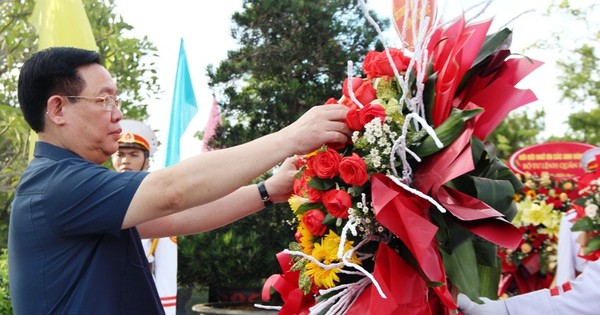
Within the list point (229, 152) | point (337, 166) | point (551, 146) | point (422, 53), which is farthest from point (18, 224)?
point (551, 146)

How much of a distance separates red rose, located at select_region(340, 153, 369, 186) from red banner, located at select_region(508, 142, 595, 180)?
8045 millimetres

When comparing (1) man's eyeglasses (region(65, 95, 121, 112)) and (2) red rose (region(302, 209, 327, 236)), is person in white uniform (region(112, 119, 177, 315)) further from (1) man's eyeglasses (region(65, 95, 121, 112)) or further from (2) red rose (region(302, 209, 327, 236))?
(2) red rose (region(302, 209, 327, 236))

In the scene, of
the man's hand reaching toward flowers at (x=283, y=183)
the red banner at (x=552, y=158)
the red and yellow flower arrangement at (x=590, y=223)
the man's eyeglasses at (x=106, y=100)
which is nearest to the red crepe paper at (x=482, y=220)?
the man's hand reaching toward flowers at (x=283, y=183)

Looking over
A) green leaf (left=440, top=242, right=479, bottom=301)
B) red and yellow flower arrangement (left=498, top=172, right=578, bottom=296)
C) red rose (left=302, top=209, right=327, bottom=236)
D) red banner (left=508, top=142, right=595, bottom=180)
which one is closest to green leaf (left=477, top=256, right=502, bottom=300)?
green leaf (left=440, top=242, right=479, bottom=301)

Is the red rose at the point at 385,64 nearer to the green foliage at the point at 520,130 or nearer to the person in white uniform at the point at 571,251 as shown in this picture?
the person in white uniform at the point at 571,251

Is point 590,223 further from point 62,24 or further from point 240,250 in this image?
point 62,24

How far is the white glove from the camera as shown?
2.42m

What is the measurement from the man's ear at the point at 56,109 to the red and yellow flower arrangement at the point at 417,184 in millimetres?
820

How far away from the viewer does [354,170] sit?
1.91 meters

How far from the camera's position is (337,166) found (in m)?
1.97

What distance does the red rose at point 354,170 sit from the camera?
1904 mm

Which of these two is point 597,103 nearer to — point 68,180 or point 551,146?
point 551,146

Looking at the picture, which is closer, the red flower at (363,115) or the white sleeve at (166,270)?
the red flower at (363,115)

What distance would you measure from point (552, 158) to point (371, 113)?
8.72 metres
